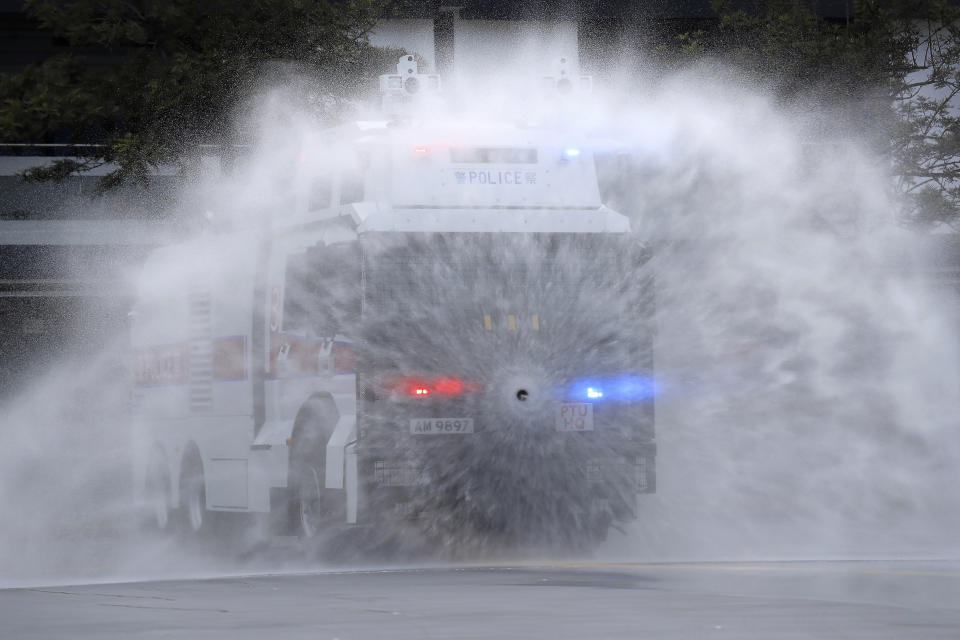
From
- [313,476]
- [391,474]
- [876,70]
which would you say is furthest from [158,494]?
[876,70]

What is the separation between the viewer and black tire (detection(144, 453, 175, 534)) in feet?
57.2

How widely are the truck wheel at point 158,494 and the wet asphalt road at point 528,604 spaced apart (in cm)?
584

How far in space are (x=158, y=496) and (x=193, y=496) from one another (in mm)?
1161

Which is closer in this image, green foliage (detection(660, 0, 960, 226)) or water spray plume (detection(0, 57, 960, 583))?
water spray plume (detection(0, 57, 960, 583))

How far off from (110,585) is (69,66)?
489 inches

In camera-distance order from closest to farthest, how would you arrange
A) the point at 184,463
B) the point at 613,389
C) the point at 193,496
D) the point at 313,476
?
1. the point at 613,389
2. the point at 313,476
3. the point at 193,496
4. the point at 184,463

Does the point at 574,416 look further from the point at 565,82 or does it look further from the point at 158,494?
the point at 158,494

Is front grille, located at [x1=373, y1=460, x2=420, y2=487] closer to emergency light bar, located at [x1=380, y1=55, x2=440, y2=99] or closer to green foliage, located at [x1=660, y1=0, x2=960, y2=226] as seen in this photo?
emergency light bar, located at [x1=380, y1=55, x2=440, y2=99]

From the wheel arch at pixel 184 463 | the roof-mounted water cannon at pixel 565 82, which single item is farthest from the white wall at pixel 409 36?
the roof-mounted water cannon at pixel 565 82

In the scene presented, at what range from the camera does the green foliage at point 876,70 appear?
803 inches

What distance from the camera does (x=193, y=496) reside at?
16.6 meters

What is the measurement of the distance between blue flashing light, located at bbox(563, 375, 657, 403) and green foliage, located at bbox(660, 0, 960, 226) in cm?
791

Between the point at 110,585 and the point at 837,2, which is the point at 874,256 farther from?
the point at 110,585

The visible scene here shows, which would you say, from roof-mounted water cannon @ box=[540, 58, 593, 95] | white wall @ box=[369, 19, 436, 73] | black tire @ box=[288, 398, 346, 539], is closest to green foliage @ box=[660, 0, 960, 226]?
white wall @ box=[369, 19, 436, 73]
